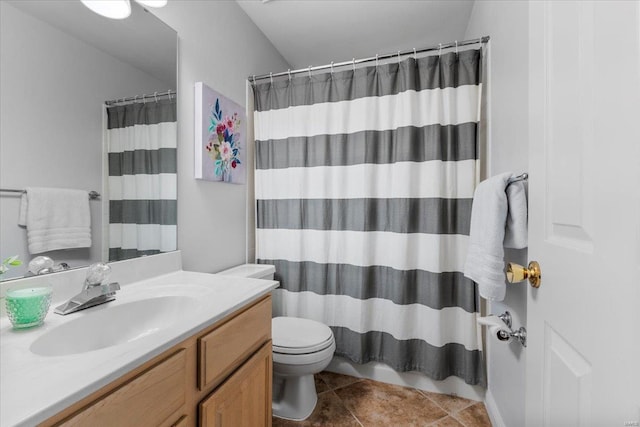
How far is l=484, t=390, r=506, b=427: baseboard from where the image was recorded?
133 cm

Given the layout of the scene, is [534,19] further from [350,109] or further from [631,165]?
[350,109]

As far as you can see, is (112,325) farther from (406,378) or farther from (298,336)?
Answer: (406,378)

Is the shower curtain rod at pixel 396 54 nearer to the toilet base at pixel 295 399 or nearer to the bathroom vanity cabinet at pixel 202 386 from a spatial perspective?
the bathroom vanity cabinet at pixel 202 386

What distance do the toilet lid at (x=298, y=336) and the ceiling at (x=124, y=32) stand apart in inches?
55.6

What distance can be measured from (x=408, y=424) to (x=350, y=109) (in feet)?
6.12

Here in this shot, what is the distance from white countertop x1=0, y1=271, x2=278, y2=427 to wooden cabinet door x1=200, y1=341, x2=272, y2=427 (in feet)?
0.76

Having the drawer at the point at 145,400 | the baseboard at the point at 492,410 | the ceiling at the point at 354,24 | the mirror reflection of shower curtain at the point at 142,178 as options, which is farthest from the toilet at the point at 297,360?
the ceiling at the point at 354,24

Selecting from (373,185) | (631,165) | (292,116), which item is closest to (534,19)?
(631,165)

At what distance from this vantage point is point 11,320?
69 centimetres

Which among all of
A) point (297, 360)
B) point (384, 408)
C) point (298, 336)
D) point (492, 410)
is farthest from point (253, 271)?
point (492, 410)

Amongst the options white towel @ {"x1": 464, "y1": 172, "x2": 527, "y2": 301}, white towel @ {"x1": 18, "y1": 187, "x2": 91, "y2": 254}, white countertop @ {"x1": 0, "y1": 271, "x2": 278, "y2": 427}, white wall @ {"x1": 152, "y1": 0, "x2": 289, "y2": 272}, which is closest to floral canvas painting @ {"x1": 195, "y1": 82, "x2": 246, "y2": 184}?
white wall @ {"x1": 152, "y1": 0, "x2": 289, "y2": 272}

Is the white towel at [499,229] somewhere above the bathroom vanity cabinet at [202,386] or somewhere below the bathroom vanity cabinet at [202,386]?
above

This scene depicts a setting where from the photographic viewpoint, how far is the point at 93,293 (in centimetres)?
87

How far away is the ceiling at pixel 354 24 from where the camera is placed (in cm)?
180
